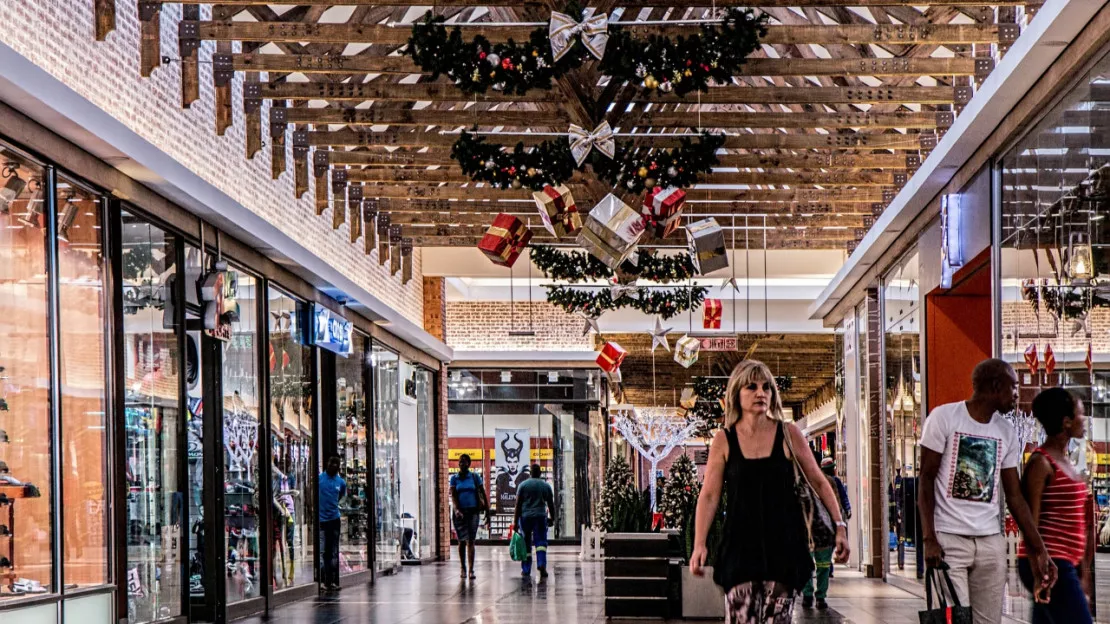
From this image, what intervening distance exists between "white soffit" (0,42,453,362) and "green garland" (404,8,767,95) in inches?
72.5

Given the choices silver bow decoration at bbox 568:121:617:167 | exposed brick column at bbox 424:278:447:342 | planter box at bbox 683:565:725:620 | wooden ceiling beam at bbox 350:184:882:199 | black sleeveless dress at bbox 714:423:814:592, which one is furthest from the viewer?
exposed brick column at bbox 424:278:447:342

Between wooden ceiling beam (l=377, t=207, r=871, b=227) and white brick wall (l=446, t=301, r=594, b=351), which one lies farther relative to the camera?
white brick wall (l=446, t=301, r=594, b=351)

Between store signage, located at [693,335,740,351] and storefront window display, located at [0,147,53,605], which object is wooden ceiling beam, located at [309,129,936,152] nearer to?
storefront window display, located at [0,147,53,605]

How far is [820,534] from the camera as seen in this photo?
5.10 m

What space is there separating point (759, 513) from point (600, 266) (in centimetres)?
1059

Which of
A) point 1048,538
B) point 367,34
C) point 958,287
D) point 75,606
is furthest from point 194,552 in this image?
point 1048,538

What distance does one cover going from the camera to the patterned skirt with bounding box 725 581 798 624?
5.05m

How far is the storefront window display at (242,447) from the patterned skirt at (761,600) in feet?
23.9

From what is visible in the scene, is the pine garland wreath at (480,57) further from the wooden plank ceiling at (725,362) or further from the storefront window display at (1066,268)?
the wooden plank ceiling at (725,362)

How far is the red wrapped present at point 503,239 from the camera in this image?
11.7 m

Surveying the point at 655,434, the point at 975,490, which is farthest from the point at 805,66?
the point at 655,434

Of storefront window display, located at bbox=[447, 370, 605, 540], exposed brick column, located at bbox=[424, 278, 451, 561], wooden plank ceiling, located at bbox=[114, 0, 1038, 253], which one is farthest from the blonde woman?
storefront window display, located at bbox=[447, 370, 605, 540]

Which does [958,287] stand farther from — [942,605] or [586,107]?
[942,605]

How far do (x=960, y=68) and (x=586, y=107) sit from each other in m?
2.95
